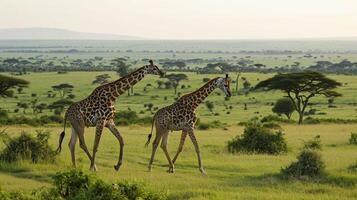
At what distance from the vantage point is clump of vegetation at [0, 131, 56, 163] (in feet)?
49.5

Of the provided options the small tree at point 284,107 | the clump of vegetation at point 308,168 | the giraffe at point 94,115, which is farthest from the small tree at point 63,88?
the clump of vegetation at point 308,168

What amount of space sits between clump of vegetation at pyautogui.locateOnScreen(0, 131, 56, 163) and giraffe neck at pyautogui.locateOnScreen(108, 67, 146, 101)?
8.11 ft

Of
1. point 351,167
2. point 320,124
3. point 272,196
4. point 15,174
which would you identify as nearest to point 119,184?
point 272,196

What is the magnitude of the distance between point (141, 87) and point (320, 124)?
41.7 metres

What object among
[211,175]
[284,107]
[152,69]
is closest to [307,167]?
[211,175]

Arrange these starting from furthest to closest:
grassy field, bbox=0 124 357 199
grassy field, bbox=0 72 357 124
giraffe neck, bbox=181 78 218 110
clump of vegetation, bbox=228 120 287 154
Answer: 1. grassy field, bbox=0 72 357 124
2. clump of vegetation, bbox=228 120 287 154
3. giraffe neck, bbox=181 78 218 110
4. grassy field, bbox=0 124 357 199

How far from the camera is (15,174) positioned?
1361cm

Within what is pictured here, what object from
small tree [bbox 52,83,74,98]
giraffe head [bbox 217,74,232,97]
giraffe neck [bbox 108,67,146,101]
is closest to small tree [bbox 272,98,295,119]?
small tree [bbox 52,83,74,98]

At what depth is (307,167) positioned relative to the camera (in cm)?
1379

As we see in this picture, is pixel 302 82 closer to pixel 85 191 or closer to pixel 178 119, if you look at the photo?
pixel 178 119

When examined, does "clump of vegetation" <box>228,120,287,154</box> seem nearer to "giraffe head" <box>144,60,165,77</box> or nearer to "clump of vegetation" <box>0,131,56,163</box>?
"giraffe head" <box>144,60,165,77</box>

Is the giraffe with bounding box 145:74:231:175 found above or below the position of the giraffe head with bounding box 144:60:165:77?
below

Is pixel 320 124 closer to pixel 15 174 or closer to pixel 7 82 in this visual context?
pixel 7 82

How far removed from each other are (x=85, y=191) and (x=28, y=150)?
6.85 metres
